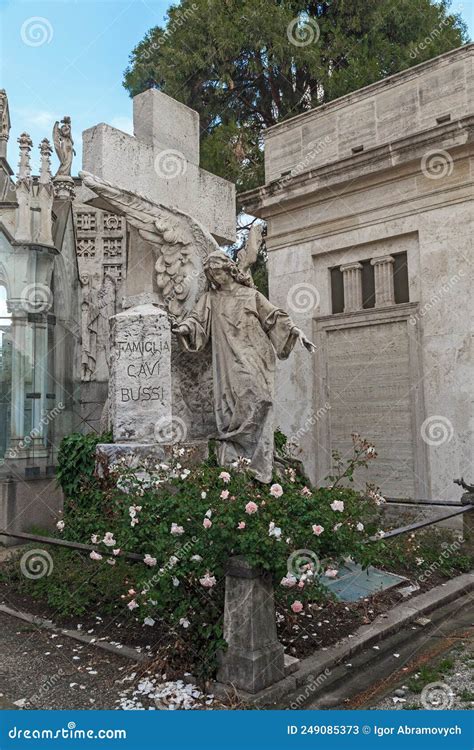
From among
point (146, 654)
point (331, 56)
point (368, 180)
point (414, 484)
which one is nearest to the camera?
point (146, 654)

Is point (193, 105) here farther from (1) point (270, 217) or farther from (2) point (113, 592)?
(2) point (113, 592)

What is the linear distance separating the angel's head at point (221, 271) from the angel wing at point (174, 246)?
27 centimetres

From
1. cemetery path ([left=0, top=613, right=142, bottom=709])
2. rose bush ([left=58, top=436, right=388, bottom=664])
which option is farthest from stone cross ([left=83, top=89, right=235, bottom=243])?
cemetery path ([left=0, top=613, right=142, bottom=709])

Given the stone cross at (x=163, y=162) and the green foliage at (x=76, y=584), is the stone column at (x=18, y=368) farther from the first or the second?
the stone cross at (x=163, y=162)

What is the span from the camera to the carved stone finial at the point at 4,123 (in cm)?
953

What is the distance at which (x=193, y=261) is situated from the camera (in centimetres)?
564

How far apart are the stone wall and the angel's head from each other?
4069mm

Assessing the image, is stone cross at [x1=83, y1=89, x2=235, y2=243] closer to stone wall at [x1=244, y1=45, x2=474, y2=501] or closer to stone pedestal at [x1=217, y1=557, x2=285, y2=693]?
stone wall at [x1=244, y1=45, x2=474, y2=501]

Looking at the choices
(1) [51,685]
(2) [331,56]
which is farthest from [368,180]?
(1) [51,685]

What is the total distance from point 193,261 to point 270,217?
17.5ft

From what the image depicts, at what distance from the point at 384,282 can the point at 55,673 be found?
7155 mm

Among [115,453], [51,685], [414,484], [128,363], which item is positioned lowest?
[51,685]

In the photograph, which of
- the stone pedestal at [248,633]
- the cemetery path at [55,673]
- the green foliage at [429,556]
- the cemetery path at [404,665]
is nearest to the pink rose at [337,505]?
the stone pedestal at [248,633]

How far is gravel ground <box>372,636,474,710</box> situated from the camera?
3.36 m
